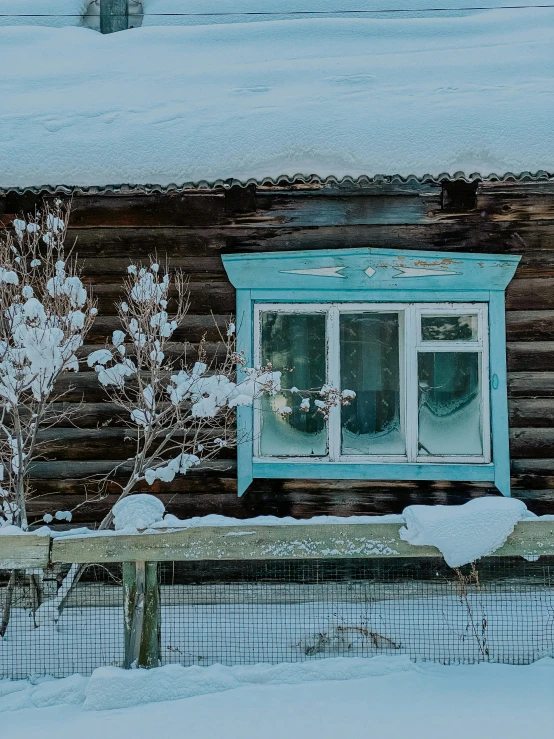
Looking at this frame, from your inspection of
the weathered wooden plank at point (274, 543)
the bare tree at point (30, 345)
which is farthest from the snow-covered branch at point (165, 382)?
the weathered wooden plank at point (274, 543)

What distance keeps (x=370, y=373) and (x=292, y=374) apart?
1.99ft

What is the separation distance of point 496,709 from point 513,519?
2.99 feet

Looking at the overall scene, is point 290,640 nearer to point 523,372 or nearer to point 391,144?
point 523,372

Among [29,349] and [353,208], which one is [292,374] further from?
[29,349]

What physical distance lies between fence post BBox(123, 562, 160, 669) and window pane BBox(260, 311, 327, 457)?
78.6 inches

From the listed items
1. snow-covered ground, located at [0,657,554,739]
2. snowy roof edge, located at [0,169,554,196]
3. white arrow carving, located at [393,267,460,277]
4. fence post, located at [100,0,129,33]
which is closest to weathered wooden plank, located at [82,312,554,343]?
white arrow carving, located at [393,267,460,277]

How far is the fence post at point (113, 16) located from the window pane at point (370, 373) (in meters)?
4.24

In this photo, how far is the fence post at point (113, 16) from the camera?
7566 mm

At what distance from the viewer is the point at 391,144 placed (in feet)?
16.6

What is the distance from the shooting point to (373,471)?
5555mm

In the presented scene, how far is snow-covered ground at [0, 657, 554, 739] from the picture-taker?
318 cm

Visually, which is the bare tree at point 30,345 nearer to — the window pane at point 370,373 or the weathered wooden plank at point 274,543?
the weathered wooden plank at point 274,543

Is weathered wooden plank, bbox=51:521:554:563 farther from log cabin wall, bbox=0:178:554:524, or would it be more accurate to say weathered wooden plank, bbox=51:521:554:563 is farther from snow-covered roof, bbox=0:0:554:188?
snow-covered roof, bbox=0:0:554:188

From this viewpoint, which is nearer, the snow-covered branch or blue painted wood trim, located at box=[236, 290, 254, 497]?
the snow-covered branch
